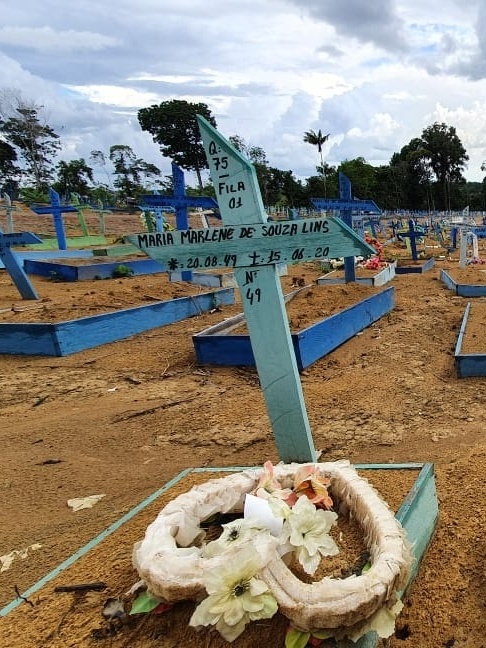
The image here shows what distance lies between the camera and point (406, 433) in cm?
384

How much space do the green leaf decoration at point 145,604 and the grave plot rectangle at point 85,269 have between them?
36.1 feet

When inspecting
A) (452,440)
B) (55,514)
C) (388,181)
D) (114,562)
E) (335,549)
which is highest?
(388,181)

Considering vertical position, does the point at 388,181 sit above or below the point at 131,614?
above

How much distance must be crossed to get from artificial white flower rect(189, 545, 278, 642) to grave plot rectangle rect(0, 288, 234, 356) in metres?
5.66

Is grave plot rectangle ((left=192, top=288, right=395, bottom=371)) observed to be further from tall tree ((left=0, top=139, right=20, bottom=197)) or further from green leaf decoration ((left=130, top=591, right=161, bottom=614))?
tall tree ((left=0, top=139, right=20, bottom=197))

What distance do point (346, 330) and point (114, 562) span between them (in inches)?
205

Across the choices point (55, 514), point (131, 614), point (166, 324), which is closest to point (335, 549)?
point (131, 614)

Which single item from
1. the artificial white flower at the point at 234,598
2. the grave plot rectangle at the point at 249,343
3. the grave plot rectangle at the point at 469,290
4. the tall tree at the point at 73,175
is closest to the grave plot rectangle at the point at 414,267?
the grave plot rectangle at the point at 469,290

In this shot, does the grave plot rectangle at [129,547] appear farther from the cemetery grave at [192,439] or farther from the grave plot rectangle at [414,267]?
the grave plot rectangle at [414,267]

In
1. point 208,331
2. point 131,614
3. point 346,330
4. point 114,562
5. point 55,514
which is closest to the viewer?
point 131,614

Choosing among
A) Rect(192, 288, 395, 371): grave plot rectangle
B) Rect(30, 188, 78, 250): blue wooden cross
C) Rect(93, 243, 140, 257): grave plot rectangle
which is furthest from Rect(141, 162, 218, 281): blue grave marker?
Rect(30, 188, 78, 250): blue wooden cross

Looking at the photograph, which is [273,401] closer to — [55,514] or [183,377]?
[55,514]

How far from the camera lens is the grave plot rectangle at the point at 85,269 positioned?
1262 centimetres

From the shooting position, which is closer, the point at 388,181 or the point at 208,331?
the point at 208,331
